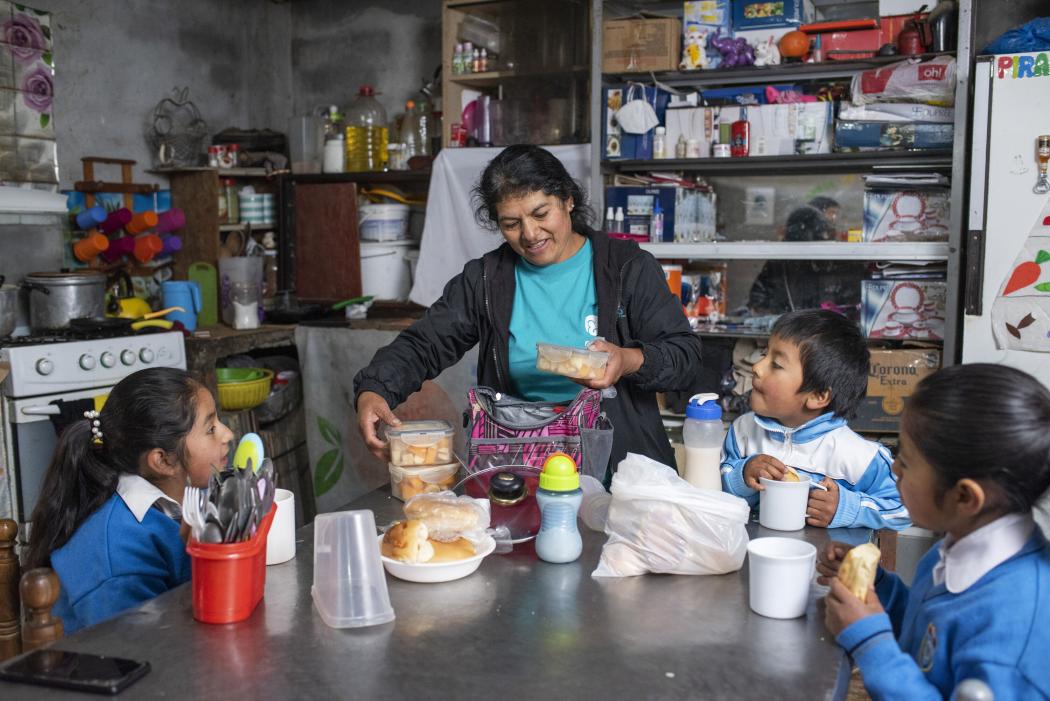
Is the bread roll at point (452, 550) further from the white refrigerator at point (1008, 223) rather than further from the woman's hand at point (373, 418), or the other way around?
the white refrigerator at point (1008, 223)

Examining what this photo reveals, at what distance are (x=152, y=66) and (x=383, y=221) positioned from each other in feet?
4.62

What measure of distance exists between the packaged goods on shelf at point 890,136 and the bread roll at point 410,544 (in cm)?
297

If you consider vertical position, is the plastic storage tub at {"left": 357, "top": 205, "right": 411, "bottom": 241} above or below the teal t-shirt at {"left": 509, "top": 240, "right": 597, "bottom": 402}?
above

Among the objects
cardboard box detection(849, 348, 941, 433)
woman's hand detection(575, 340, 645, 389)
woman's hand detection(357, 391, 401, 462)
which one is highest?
woman's hand detection(575, 340, 645, 389)

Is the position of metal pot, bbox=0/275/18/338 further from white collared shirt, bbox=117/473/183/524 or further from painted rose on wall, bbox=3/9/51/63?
white collared shirt, bbox=117/473/183/524

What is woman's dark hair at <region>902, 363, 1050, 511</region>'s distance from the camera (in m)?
1.21

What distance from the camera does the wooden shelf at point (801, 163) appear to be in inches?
154

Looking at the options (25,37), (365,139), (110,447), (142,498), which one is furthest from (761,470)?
(25,37)

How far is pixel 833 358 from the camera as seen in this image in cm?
200

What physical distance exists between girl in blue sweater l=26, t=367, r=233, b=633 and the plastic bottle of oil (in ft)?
10.3

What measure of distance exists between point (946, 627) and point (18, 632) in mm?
1415

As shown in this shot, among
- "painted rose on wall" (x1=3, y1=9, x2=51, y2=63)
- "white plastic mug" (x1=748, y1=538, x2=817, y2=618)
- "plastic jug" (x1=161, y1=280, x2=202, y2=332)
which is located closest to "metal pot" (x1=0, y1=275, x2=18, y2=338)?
"plastic jug" (x1=161, y1=280, x2=202, y2=332)

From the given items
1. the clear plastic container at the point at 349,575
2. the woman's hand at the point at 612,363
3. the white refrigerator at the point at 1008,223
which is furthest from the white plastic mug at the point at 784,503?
the white refrigerator at the point at 1008,223

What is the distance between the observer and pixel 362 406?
216 centimetres
